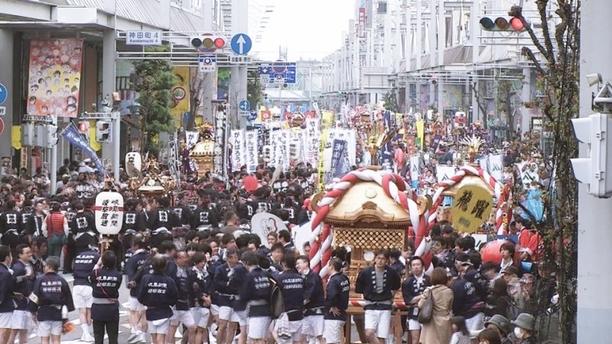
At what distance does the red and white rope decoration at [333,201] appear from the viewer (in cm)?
1670

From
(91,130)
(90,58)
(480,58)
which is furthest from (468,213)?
(480,58)

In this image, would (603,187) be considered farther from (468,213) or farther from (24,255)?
(468,213)

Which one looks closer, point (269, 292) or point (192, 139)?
point (269, 292)

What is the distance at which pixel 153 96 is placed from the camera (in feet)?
151

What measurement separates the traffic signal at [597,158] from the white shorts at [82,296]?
1016 cm

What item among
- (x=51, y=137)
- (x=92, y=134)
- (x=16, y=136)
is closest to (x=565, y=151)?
(x=51, y=137)

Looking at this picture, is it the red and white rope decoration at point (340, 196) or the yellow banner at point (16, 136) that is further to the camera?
the yellow banner at point (16, 136)

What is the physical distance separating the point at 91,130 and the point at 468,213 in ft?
60.9

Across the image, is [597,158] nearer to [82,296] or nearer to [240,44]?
[82,296]

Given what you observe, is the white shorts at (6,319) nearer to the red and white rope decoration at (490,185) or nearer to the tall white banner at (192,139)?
the red and white rope decoration at (490,185)

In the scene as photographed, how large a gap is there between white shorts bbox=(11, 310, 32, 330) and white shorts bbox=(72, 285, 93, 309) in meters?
1.77

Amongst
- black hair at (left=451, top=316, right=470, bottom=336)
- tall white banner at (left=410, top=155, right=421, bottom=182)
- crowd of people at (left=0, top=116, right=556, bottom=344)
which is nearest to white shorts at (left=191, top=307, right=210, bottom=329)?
crowd of people at (left=0, top=116, right=556, bottom=344)

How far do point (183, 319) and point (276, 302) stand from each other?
1.36 meters

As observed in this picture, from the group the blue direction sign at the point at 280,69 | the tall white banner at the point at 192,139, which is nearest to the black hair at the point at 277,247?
the tall white banner at the point at 192,139
